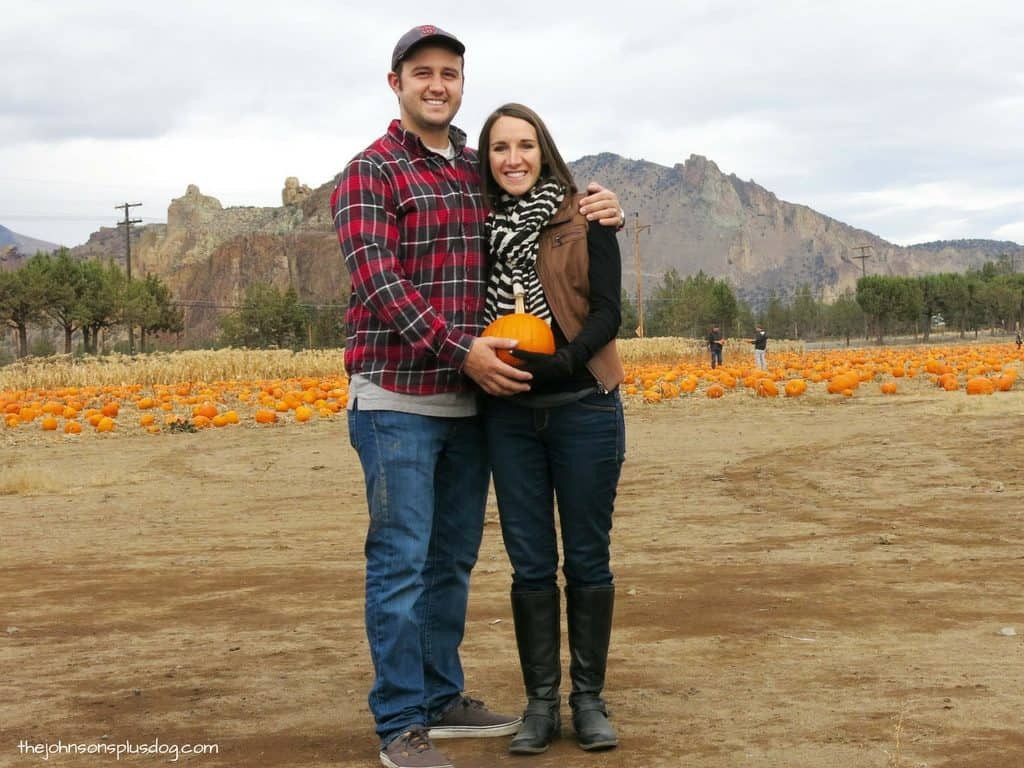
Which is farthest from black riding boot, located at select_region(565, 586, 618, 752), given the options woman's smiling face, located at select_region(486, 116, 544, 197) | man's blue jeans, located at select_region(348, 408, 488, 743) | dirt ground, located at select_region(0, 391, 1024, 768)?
woman's smiling face, located at select_region(486, 116, 544, 197)

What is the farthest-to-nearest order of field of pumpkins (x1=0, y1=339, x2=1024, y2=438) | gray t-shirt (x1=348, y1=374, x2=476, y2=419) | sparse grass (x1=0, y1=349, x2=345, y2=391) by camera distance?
sparse grass (x1=0, y1=349, x2=345, y2=391), field of pumpkins (x1=0, y1=339, x2=1024, y2=438), gray t-shirt (x1=348, y1=374, x2=476, y2=419)

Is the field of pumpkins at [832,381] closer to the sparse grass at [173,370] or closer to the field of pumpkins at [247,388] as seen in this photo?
the field of pumpkins at [247,388]

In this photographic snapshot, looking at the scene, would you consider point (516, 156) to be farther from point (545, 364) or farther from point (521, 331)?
point (545, 364)

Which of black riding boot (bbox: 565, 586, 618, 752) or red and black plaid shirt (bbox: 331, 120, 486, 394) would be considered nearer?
red and black plaid shirt (bbox: 331, 120, 486, 394)

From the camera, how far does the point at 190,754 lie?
3.77 metres

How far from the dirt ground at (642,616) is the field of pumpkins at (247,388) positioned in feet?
19.6

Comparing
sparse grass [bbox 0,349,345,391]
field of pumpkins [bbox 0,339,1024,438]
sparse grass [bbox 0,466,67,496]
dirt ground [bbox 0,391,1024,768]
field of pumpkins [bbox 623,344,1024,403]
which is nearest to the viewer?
dirt ground [bbox 0,391,1024,768]

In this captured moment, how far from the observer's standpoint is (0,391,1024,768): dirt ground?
152 inches

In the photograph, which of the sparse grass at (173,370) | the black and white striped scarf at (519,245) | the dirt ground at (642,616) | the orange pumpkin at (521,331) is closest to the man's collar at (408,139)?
the black and white striped scarf at (519,245)

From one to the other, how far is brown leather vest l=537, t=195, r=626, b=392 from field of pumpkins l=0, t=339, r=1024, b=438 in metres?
14.9

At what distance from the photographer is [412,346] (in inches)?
145

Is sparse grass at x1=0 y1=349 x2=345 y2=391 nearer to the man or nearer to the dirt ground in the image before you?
the dirt ground

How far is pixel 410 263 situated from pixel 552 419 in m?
0.67

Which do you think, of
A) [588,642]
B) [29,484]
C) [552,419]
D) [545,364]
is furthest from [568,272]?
[29,484]
